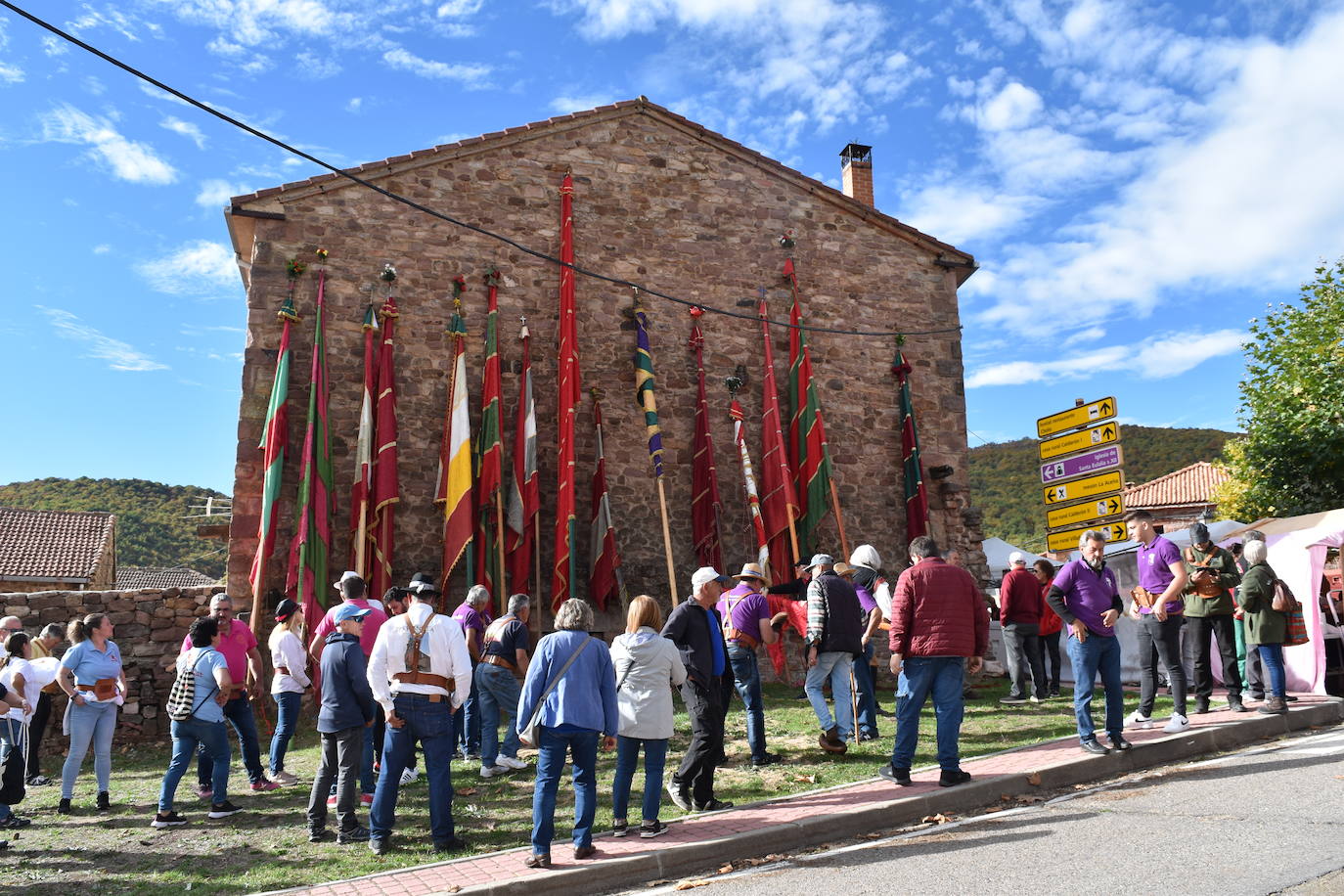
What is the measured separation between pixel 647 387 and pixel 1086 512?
20.9 feet

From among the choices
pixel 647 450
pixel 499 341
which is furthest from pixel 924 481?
pixel 499 341

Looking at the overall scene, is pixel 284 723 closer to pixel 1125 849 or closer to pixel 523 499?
pixel 523 499

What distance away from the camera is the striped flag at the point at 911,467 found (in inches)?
584

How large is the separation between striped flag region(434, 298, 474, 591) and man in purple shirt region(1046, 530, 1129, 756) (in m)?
7.40

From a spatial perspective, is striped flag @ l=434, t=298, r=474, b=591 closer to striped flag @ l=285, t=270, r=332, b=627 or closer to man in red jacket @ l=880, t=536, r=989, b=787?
striped flag @ l=285, t=270, r=332, b=627

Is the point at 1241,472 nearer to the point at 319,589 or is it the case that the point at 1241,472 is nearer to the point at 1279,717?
the point at 1279,717

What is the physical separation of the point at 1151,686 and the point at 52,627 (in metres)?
10.4

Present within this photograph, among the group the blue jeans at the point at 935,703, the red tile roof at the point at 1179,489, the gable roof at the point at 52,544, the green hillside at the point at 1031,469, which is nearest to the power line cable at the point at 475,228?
the blue jeans at the point at 935,703

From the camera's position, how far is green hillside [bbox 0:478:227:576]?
187 ft

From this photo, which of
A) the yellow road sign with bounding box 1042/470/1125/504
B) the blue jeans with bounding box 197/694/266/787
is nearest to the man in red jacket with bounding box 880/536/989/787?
the blue jeans with bounding box 197/694/266/787

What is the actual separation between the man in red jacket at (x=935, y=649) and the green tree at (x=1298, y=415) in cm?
1924

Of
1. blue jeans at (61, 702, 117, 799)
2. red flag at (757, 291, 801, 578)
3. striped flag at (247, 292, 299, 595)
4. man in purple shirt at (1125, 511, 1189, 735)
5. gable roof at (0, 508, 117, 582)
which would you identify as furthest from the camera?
gable roof at (0, 508, 117, 582)

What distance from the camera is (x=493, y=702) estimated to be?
8141 mm

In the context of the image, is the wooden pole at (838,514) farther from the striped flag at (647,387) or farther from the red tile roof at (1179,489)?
the red tile roof at (1179,489)
